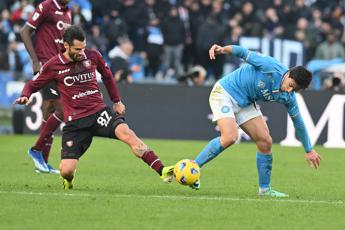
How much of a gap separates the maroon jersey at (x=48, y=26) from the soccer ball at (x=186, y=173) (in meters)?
3.49

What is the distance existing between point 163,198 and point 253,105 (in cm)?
170

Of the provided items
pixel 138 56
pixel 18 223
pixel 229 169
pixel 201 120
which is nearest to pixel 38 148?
pixel 229 169

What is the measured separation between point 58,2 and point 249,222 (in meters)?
5.71

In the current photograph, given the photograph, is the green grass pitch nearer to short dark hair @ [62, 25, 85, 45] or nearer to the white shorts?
the white shorts

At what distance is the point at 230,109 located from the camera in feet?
37.7

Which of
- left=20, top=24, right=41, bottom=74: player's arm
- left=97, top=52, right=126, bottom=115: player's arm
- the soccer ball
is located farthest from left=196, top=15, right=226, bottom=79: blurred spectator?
the soccer ball

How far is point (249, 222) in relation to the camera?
9.23m

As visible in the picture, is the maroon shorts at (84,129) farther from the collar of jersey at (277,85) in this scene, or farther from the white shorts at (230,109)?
the collar of jersey at (277,85)

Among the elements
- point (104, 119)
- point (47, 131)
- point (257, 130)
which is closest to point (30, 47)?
point (47, 131)

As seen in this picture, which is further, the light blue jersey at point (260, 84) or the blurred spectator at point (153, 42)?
the blurred spectator at point (153, 42)

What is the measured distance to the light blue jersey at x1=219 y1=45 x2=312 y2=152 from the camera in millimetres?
11180

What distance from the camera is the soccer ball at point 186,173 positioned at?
1095 cm

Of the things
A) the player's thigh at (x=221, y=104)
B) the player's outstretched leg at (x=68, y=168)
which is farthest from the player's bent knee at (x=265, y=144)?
the player's outstretched leg at (x=68, y=168)

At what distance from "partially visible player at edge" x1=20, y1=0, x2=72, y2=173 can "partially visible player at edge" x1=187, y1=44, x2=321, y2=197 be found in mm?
2920
